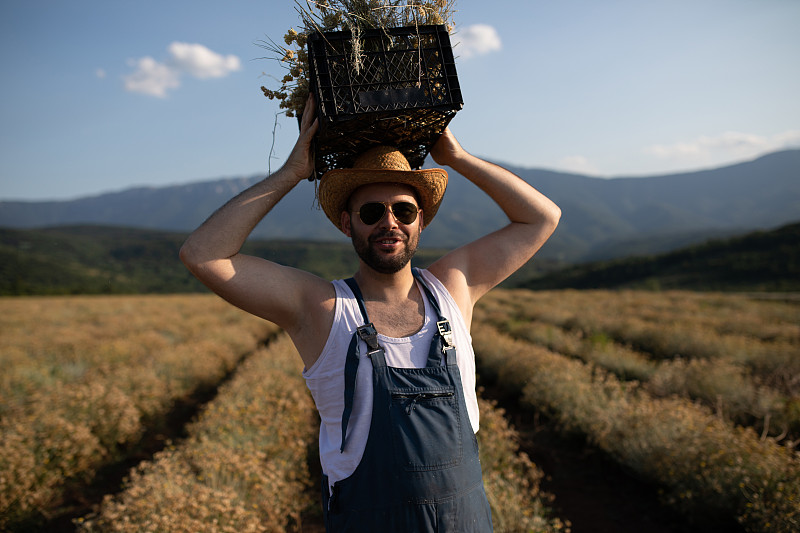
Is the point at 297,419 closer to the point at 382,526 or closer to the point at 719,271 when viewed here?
the point at 382,526

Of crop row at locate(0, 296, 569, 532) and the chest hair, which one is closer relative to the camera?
the chest hair

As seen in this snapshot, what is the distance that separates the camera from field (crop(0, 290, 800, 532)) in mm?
3965

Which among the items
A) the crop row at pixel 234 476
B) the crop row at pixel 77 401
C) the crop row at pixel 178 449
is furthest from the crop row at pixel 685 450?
the crop row at pixel 77 401

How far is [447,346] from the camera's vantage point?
1975 mm

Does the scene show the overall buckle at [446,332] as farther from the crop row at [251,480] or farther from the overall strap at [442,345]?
the crop row at [251,480]

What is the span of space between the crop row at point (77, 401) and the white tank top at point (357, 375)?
441cm

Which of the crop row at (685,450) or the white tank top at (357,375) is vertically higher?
the white tank top at (357,375)

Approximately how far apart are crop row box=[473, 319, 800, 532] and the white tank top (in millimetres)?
3353

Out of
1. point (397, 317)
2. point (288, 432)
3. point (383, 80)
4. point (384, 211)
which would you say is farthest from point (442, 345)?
point (288, 432)

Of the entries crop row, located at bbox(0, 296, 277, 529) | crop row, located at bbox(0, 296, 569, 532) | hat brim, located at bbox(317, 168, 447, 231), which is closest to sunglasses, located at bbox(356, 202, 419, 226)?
hat brim, located at bbox(317, 168, 447, 231)

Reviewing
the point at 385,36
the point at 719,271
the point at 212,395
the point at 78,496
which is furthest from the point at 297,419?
the point at 719,271

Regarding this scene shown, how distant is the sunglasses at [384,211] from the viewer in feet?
7.08

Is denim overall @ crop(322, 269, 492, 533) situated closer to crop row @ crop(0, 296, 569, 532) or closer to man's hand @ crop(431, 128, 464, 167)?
man's hand @ crop(431, 128, 464, 167)

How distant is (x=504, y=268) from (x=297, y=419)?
4324mm
